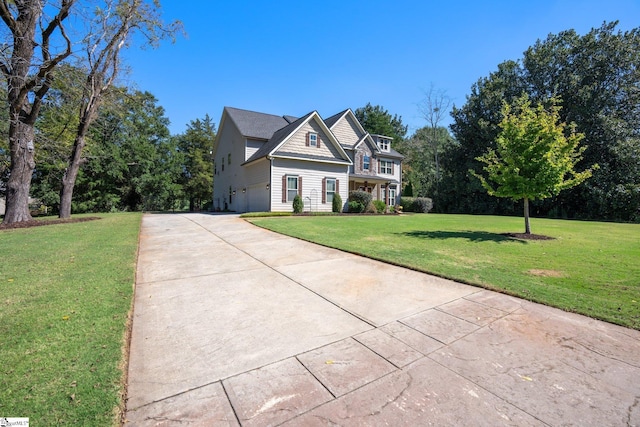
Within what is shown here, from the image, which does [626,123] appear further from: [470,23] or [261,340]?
[261,340]

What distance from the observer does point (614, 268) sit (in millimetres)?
5512

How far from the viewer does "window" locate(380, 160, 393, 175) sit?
26933mm

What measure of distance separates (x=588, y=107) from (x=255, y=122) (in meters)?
26.8

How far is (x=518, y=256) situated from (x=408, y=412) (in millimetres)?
6391

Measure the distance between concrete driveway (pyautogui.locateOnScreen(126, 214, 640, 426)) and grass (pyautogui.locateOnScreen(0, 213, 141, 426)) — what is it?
0.19m

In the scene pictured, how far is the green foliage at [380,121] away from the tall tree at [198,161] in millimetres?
23235

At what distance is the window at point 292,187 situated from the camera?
1852cm

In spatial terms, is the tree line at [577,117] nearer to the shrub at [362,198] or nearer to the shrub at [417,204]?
the shrub at [417,204]

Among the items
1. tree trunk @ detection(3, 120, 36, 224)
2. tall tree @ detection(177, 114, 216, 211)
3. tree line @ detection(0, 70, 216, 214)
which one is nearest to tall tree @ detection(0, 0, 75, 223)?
tree trunk @ detection(3, 120, 36, 224)

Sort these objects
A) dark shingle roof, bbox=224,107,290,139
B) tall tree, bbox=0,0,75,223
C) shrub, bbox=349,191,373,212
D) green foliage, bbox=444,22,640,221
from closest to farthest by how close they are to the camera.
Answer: tall tree, bbox=0,0,75,223 < shrub, bbox=349,191,373,212 < green foliage, bbox=444,22,640,221 < dark shingle roof, bbox=224,107,290,139

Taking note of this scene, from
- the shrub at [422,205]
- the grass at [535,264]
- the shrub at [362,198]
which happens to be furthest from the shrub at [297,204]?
the shrub at [422,205]

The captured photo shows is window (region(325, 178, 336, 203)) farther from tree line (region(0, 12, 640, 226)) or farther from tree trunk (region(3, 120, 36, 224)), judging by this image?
tree trunk (region(3, 120, 36, 224))

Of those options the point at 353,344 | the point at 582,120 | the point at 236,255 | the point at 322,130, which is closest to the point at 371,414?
the point at 353,344

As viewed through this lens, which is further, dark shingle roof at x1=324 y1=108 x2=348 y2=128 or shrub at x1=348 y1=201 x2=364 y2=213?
dark shingle roof at x1=324 y1=108 x2=348 y2=128
